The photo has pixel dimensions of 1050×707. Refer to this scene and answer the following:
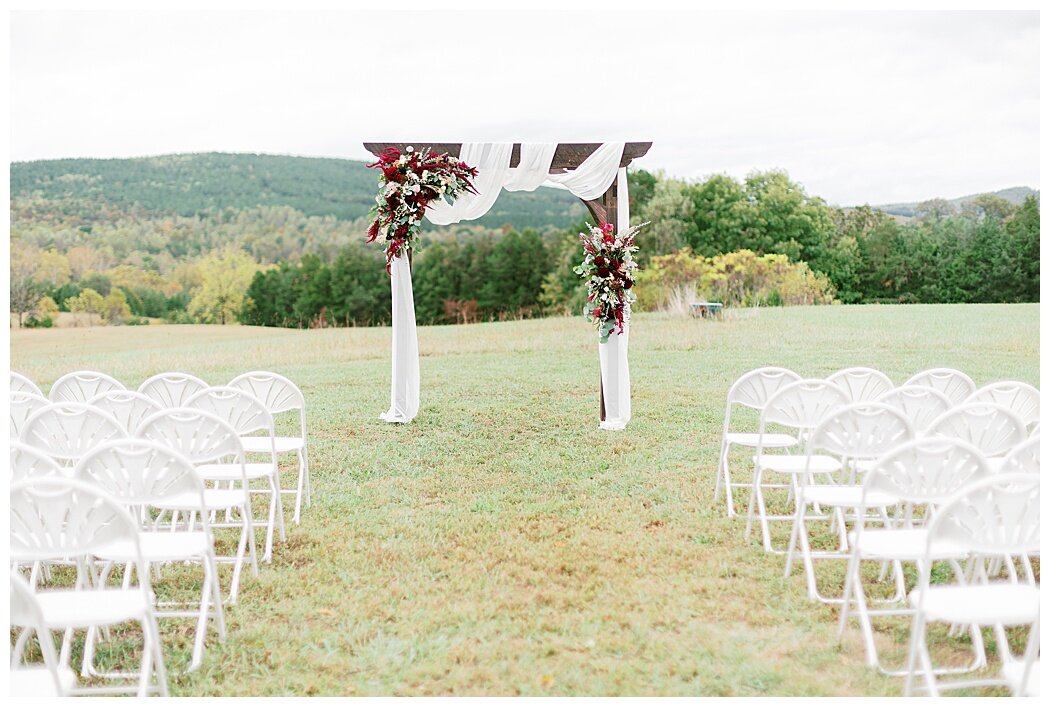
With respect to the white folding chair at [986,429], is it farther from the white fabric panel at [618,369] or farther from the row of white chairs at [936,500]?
the white fabric panel at [618,369]

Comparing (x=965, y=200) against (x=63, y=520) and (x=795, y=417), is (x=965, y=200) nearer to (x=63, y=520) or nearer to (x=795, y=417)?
(x=795, y=417)

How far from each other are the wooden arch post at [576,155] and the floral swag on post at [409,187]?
9 cm

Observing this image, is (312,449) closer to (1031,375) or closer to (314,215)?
(1031,375)

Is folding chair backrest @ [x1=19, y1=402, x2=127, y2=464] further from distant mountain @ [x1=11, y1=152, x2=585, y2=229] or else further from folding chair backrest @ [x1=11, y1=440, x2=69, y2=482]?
distant mountain @ [x1=11, y1=152, x2=585, y2=229]

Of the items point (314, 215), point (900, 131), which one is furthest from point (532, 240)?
point (900, 131)

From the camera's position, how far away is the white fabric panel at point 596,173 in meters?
8.05

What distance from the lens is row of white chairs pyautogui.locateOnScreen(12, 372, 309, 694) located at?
2.97 metres

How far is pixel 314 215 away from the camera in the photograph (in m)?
20.8

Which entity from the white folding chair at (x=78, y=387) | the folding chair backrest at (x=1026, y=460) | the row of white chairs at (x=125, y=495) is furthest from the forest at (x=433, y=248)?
the folding chair backrest at (x=1026, y=460)

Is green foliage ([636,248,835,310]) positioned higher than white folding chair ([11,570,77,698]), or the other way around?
green foliage ([636,248,835,310])

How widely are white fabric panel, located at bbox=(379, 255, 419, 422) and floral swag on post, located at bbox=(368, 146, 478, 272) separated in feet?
0.83

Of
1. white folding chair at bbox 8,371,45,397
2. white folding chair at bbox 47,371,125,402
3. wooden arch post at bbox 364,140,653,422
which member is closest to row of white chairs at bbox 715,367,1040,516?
wooden arch post at bbox 364,140,653,422

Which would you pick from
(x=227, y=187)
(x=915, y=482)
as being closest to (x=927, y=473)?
(x=915, y=482)

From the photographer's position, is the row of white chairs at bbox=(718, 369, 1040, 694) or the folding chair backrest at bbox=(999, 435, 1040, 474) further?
the folding chair backrest at bbox=(999, 435, 1040, 474)
